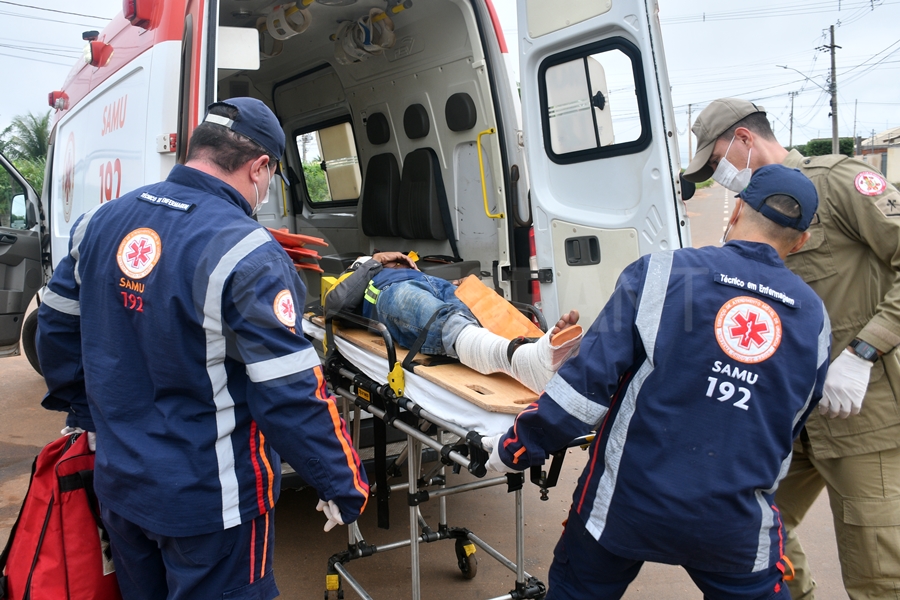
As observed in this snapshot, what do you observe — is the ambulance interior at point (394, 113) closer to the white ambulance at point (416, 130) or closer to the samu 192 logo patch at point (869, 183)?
the white ambulance at point (416, 130)

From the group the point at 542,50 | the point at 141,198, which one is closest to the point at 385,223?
the point at 542,50

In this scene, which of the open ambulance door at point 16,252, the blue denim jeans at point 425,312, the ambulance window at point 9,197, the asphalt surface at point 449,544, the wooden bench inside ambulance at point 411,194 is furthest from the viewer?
the ambulance window at point 9,197

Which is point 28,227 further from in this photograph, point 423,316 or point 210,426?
point 210,426

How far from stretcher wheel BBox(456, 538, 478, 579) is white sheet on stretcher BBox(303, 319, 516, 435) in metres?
0.92

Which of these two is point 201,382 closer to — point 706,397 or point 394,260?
point 706,397

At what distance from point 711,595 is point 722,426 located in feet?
1.66

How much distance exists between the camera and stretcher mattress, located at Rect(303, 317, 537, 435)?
7.14ft

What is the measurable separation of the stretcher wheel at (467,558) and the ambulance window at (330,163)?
3.81 meters

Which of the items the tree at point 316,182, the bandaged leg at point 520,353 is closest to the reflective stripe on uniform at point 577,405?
the bandaged leg at point 520,353

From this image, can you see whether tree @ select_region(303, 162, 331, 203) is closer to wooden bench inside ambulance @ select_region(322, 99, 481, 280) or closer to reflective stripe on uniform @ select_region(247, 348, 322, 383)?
wooden bench inside ambulance @ select_region(322, 99, 481, 280)

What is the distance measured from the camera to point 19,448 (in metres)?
4.84

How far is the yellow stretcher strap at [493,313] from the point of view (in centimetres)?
295

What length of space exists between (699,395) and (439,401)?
3.14 ft

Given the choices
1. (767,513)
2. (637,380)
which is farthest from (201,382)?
(767,513)
